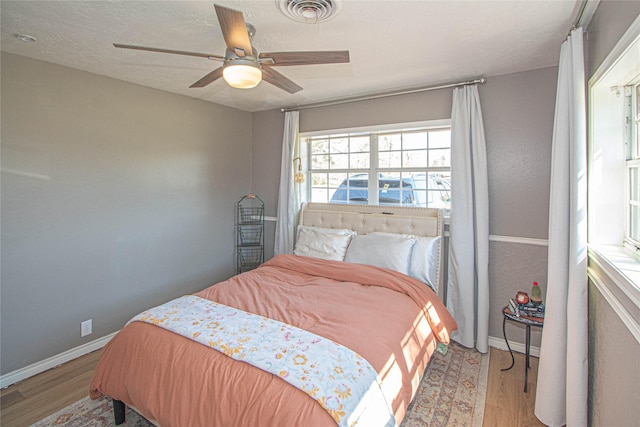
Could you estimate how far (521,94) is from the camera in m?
2.74

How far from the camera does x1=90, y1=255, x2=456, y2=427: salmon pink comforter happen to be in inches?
54.5

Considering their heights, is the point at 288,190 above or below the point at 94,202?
above

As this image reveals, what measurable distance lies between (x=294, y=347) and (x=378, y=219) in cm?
199

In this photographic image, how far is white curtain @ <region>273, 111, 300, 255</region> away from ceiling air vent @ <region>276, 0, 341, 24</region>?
2078 mm

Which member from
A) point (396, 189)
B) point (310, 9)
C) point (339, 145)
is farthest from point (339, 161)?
point (310, 9)

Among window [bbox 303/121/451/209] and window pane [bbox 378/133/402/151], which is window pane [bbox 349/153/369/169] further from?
window pane [bbox 378/133/402/151]

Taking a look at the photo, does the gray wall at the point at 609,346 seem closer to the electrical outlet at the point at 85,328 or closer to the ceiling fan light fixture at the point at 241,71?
the ceiling fan light fixture at the point at 241,71

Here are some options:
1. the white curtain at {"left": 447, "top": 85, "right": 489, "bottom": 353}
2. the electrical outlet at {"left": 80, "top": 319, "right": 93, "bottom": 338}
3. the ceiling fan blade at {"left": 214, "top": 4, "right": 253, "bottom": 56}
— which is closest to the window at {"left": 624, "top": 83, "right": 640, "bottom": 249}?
the white curtain at {"left": 447, "top": 85, "right": 489, "bottom": 353}

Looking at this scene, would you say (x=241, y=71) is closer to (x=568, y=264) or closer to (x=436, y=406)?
(x=568, y=264)

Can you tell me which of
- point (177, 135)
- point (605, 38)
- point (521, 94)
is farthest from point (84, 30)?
point (521, 94)

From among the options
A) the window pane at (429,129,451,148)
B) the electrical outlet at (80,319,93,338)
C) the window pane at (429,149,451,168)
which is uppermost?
the window pane at (429,129,451,148)

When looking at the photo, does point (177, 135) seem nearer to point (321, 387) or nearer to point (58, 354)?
point (58, 354)

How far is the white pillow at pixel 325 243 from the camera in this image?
10.5 feet

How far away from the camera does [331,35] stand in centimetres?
209
